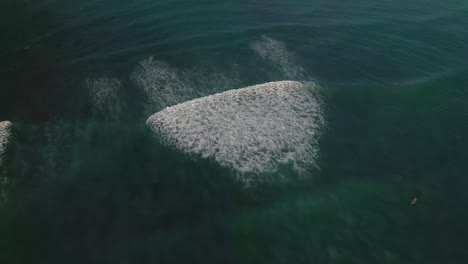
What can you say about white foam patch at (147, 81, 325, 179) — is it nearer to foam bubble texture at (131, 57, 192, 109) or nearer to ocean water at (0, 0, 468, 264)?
ocean water at (0, 0, 468, 264)

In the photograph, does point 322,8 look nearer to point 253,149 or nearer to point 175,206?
point 253,149

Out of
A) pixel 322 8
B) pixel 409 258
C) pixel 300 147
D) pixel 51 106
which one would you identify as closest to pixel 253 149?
pixel 300 147

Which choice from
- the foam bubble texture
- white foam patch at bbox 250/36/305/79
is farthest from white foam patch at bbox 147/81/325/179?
white foam patch at bbox 250/36/305/79

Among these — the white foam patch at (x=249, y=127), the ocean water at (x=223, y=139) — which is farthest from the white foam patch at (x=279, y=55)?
the white foam patch at (x=249, y=127)

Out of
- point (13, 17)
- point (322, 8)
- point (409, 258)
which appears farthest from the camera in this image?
point (322, 8)

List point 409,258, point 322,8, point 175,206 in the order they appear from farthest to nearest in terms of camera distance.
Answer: point 322,8, point 175,206, point 409,258

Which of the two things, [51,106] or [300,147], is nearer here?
[300,147]

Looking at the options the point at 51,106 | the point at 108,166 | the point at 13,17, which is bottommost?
the point at 108,166
